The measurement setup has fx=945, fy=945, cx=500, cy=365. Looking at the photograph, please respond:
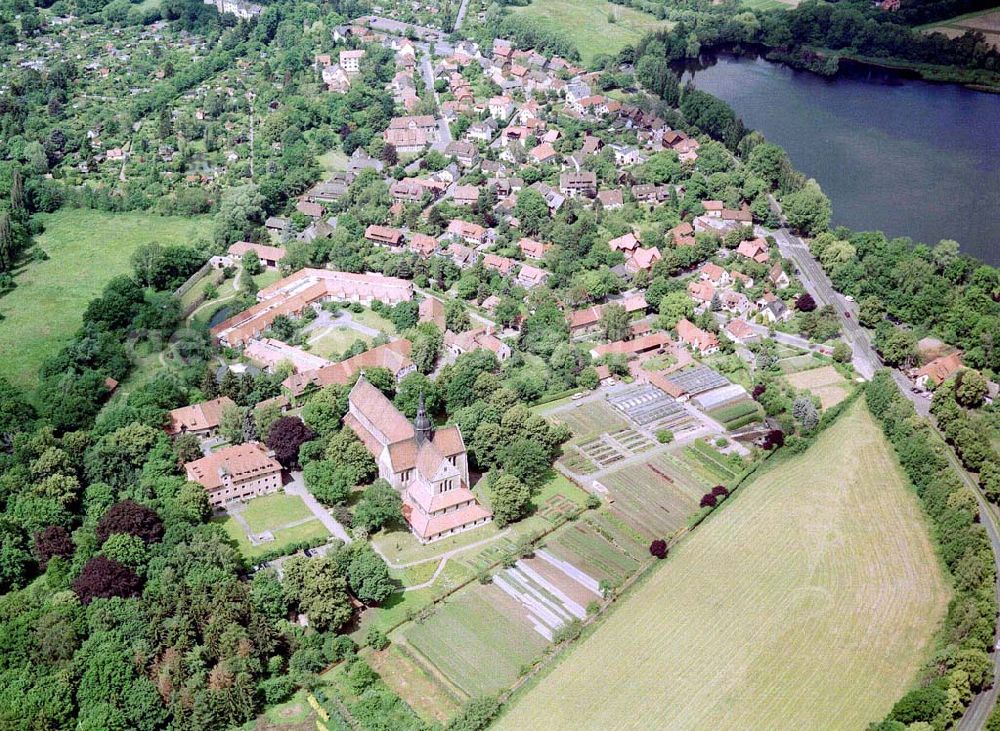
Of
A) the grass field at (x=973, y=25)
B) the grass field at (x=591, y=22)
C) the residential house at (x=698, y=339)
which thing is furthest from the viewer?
the grass field at (x=591, y=22)

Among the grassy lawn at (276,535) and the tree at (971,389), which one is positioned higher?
the tree at (971,389)

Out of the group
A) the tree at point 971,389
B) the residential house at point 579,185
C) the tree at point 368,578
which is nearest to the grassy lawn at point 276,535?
the tree at point 368,578

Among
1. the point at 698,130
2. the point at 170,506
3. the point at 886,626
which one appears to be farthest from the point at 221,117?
the point at 886,626

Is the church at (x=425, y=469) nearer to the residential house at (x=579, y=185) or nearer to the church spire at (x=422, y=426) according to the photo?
the church spire at (x=422, y=426)

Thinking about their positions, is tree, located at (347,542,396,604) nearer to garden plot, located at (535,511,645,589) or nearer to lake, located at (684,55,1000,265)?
garden plot, located at (535,511,645,589)

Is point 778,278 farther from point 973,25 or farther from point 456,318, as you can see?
point 973,25

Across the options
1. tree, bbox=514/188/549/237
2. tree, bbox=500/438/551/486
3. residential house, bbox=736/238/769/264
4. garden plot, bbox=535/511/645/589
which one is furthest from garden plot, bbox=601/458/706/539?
tree, bbox=514/188/549/237
